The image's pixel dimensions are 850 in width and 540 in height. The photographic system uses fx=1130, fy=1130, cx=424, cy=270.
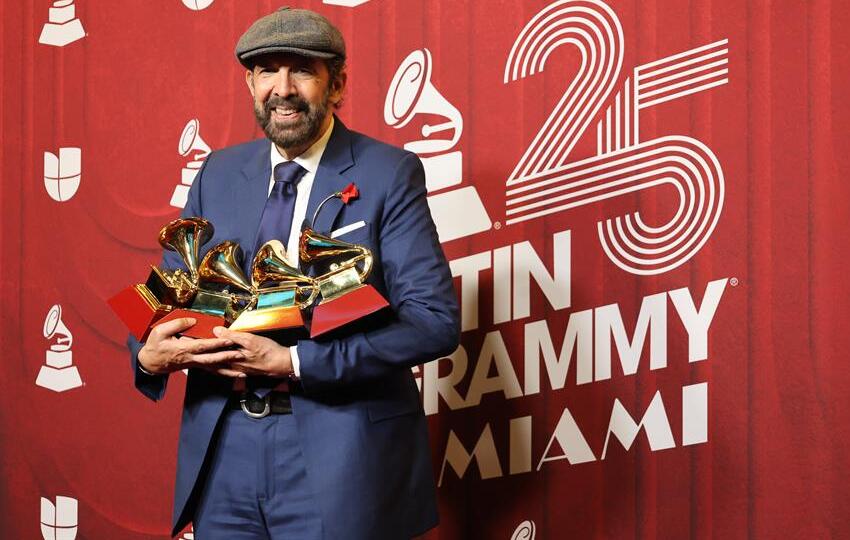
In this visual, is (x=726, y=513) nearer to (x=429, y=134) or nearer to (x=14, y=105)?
(x=429, y=134)

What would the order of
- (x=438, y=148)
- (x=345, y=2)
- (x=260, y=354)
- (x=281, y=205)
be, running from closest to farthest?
(x=260, y=354)
(x=281, y=205)
(x=438, y=148)
(x=345, y=2)

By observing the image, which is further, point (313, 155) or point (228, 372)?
point (313, 155)

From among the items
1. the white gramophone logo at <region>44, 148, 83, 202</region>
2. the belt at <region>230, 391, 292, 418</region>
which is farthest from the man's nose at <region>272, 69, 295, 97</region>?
the white gramophone logo at <region>44, 148, 83, 202</region>

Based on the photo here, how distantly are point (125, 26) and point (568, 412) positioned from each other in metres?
1.83

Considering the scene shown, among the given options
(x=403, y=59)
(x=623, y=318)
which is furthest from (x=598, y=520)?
(x=403, y=59)

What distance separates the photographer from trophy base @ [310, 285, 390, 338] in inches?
72.8

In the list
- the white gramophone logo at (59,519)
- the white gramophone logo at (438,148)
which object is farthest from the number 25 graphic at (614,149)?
the white gramophone logo at (59,519)

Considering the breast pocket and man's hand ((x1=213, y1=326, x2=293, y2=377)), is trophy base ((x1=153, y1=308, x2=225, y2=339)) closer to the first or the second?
man's hand ((x1=213, y1=326, x2=293, y2=377))

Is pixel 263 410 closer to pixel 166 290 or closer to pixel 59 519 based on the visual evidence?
pixel 166 290

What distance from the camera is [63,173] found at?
139 inches

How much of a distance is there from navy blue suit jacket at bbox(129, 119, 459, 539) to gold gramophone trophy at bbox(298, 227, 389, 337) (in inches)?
2.3

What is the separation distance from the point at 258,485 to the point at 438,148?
1.13m

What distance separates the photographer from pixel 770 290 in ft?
7.71

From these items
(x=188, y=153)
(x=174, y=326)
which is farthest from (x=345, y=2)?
(x=174, y=326)
